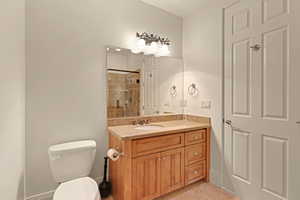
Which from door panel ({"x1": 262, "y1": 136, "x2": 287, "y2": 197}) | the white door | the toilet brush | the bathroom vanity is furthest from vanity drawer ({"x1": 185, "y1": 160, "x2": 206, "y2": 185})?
the toilet brush

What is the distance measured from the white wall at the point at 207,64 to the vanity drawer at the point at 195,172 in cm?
14

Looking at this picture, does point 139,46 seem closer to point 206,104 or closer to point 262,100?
point 206,104

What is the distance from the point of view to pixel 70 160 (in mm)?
1776

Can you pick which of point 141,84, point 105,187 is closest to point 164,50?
point 141,84

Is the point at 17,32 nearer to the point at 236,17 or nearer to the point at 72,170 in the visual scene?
the point at 72,170

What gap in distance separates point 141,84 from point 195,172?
1414 millimetres

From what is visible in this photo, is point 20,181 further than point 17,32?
Yes

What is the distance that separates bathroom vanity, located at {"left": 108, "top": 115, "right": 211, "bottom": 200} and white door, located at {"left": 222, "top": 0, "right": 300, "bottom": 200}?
358mm

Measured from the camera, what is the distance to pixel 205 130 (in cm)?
242

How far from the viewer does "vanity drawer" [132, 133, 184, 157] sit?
1.81 meters

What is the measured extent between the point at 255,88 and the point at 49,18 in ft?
7.88

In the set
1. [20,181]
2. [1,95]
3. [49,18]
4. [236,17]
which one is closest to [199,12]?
[236,17]

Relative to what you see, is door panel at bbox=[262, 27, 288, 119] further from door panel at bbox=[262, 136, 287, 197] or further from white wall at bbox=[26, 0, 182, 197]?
white wall at bbox=[26, 0, 182, 197]

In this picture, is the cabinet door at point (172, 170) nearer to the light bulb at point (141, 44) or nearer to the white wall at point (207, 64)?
the white wall at point (207, 64)
